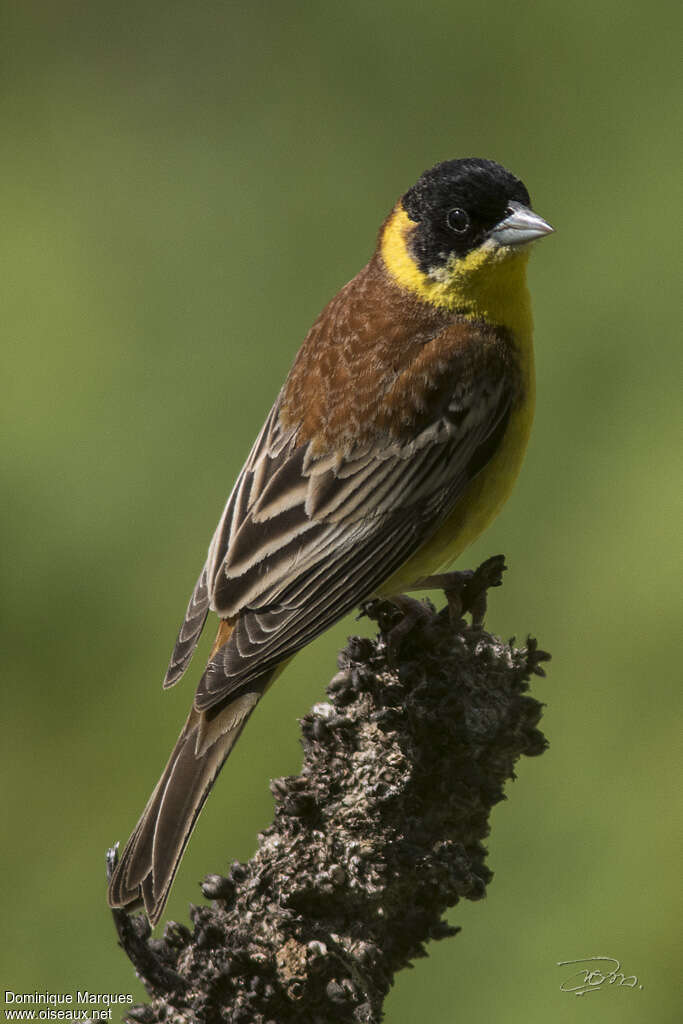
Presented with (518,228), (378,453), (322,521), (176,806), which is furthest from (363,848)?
(518,228)

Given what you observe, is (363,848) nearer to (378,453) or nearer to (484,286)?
(378,453)

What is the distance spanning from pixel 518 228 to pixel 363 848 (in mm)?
1912

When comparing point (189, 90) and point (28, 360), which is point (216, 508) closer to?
point (28, 360)

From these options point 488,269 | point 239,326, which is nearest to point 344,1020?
point 488,269

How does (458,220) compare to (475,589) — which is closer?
(475,589)

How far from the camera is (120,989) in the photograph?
178 inches

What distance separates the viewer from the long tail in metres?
3.33

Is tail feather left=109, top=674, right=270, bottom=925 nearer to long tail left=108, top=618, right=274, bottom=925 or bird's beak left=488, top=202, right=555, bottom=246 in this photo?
long tail left=108, top=618, right=274, bottom=925

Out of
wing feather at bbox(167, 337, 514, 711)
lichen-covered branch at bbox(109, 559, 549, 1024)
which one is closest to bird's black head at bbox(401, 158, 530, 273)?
wing feather at bbox(167, 337, 514, 711)

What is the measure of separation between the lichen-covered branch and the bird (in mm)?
435

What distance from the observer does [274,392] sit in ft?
20.2

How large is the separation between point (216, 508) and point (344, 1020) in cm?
315

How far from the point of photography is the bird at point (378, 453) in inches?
146
